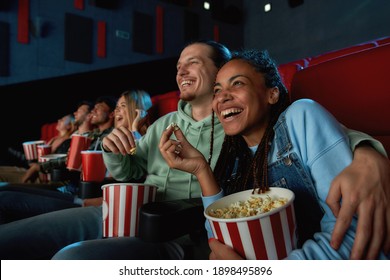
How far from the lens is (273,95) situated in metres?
0.78

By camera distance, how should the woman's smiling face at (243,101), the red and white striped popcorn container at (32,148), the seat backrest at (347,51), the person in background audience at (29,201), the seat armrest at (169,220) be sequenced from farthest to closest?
the red and white striped popcorn container at (32,148), the person in background audience at (29,201), the seat backrest at (347,51), the woman's smiling face at (243,101), the seat armrest at (169,220)

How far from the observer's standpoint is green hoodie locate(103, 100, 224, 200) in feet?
3.34

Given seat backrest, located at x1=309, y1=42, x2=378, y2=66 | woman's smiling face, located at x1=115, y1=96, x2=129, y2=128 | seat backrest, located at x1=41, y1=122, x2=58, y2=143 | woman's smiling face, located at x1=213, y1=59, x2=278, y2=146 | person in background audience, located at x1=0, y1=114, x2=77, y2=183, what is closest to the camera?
woman's smiling face, located at x1=213, y1=59, x2=278, y2=146

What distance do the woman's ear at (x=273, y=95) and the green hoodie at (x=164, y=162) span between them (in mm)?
289

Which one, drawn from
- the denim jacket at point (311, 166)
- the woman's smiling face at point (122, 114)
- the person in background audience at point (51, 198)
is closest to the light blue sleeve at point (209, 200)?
the denim jacket at point (311, 166)

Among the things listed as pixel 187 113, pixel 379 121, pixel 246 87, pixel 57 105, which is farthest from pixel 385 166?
pixel 57 105

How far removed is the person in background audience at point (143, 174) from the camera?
77 centimetres

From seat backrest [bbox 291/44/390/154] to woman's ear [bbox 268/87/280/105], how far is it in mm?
85

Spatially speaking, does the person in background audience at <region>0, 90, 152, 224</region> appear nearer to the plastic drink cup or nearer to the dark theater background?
the plastic drink cup

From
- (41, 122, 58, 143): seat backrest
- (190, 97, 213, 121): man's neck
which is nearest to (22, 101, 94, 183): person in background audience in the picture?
(41, 122, 58, 143): seat backrest

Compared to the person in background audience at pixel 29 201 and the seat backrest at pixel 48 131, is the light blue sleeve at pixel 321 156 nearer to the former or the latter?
the person in background audience at pixel 29 201

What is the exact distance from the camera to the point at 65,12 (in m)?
3.98

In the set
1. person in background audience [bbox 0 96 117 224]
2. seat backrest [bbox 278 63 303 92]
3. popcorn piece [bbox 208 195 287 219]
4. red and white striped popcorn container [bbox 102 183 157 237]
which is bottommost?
person in background audience [bbox 0 96 117 224]

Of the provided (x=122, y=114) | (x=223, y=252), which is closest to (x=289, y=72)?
(x=223, y=252)
